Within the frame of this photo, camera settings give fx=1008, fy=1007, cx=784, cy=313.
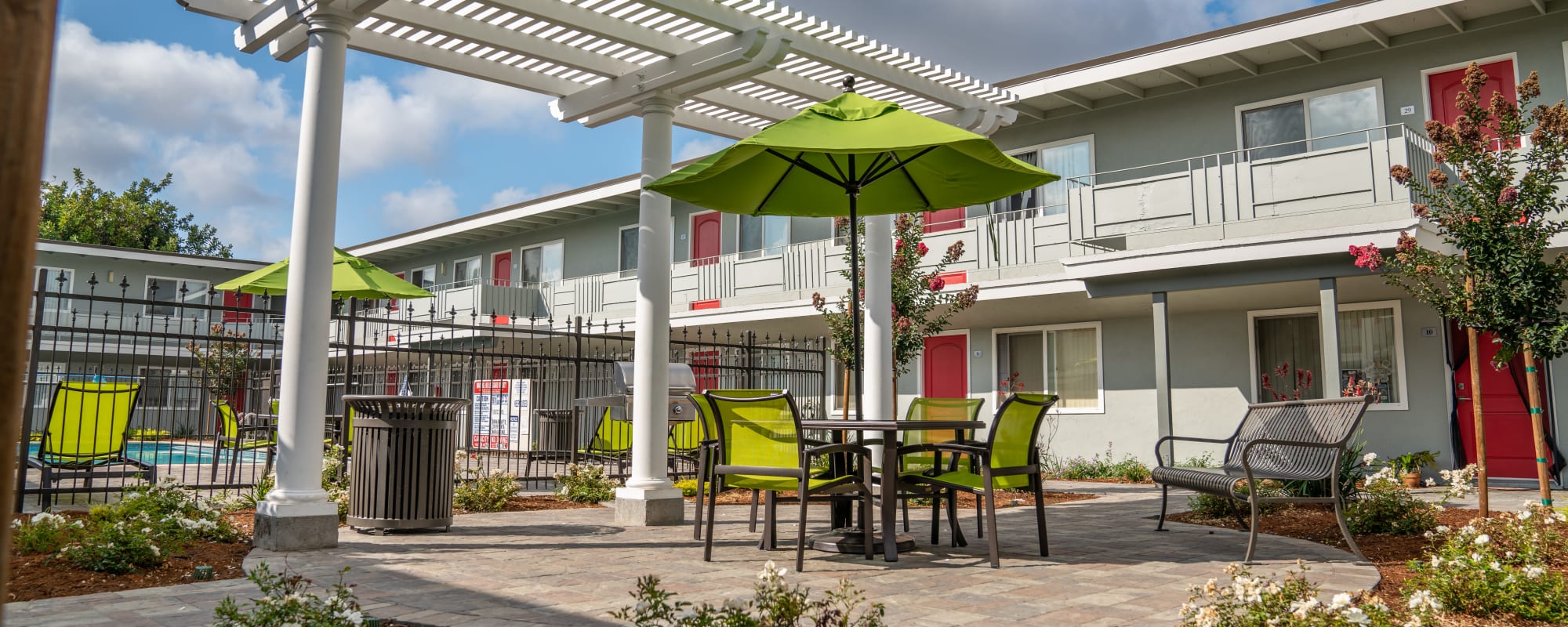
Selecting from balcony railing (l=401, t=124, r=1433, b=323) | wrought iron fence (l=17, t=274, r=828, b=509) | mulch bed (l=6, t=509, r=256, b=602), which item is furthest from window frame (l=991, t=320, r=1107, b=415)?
mulch bed (l=6, t=509, r=256, b=602)

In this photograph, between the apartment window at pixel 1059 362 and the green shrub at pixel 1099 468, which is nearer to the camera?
the green shrub at pixel 1099 468

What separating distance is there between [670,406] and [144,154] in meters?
112

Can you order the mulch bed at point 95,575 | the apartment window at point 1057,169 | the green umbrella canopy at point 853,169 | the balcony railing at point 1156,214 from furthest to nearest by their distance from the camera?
the apartment window at point 1057,169, the balcony railing at point 1156,214, the green umbrella canopy at point 853,169, the mulch bed at point 95,575

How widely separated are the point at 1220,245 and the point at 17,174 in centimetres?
1213

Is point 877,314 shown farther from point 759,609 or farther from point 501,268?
point 501,268

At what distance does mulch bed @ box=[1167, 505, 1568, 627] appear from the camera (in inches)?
158

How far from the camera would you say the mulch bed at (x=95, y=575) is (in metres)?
4.39

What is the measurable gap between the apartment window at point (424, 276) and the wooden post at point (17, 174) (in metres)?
27.4

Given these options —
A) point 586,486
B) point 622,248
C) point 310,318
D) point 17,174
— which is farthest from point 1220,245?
point 622,248

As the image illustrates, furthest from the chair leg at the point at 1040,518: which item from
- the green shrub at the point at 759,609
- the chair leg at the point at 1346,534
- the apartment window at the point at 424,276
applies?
the apartment window at the point at 424,276

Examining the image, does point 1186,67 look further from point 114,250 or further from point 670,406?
point 114,250

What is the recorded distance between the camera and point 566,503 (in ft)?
29.5

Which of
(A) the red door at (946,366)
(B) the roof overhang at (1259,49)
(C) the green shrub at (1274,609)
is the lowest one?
(C) the green shrub at (1274,609)

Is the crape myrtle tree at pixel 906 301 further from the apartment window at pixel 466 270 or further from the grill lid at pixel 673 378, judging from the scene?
the apartment window at pixel 466 270
